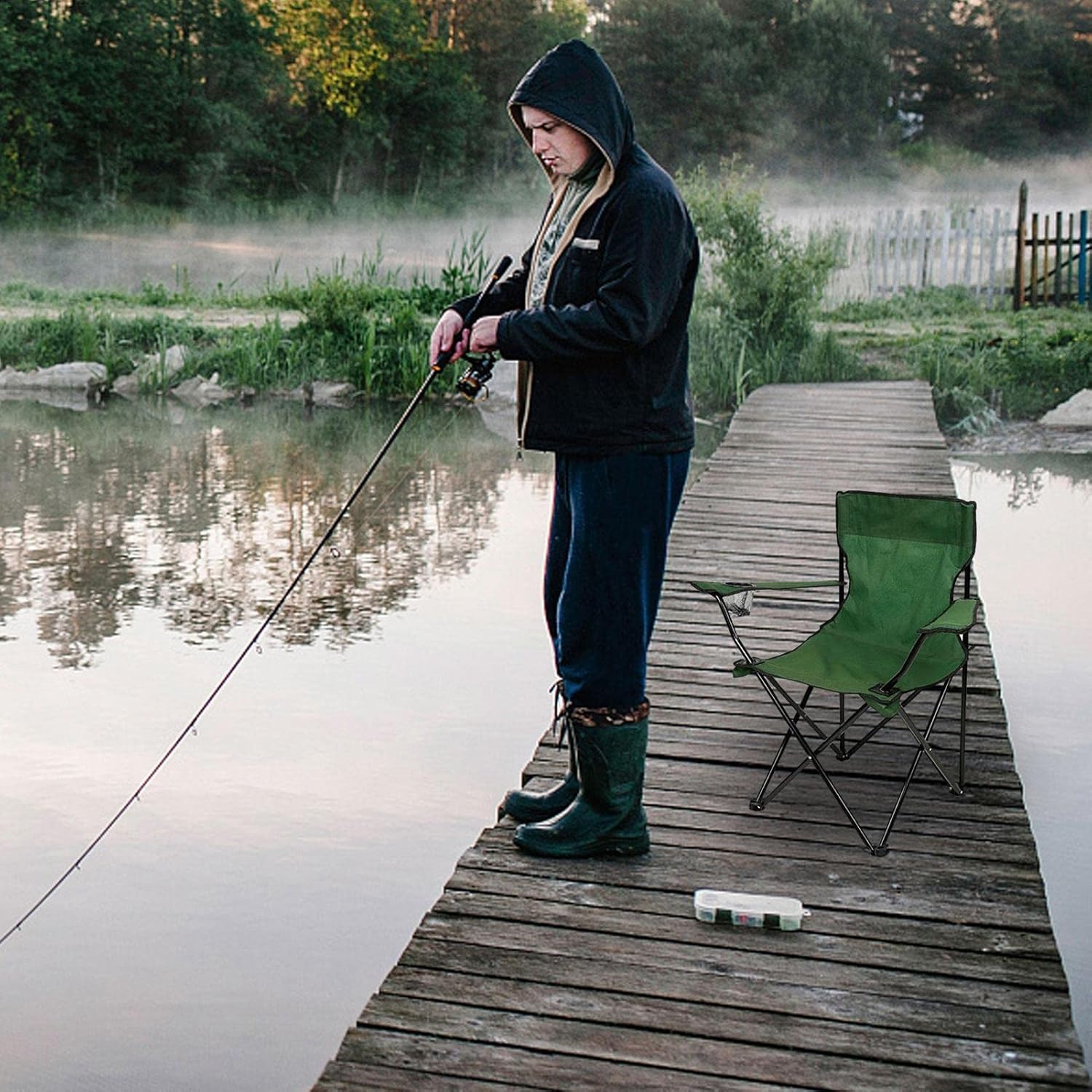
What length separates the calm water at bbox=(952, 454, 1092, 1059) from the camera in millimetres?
3621

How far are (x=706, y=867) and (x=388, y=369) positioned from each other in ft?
31.7

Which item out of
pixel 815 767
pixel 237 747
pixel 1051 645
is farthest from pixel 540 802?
pixel 1051 645

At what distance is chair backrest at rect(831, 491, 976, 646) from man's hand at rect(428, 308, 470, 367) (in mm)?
1002

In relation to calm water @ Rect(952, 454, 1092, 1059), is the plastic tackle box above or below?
above

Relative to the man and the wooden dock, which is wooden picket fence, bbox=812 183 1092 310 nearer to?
the wooden dock

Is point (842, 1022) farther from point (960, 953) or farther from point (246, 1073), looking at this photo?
point (246, 1073)

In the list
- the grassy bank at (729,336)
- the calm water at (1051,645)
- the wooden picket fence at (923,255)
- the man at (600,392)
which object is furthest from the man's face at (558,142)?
the wooden picket fence at (923,255)

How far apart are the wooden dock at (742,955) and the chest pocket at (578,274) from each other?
96 centimetres

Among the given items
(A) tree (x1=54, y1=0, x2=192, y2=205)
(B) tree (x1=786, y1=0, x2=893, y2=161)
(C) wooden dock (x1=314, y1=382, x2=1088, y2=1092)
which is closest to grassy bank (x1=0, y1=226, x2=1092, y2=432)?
(A) tree (x1=54, y1=0, x2=192, y2=205)

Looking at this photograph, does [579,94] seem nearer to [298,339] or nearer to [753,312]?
[753,312]

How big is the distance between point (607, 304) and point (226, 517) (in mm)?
5350

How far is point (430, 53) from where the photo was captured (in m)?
22.6

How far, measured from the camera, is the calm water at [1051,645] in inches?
143

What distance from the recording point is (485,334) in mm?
2760
